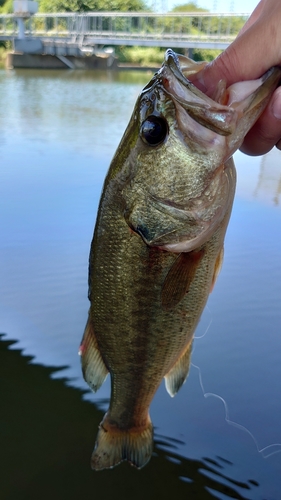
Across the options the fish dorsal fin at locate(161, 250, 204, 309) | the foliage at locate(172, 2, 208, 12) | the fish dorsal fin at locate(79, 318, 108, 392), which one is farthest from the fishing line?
the foliage at locate(172, 2, 208, 12)

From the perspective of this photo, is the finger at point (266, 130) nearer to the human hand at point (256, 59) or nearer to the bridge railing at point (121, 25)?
the human hand at point (256, 59)

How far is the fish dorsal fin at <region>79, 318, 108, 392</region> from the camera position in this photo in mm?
1886

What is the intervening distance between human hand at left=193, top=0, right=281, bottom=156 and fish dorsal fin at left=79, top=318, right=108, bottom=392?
0.99m

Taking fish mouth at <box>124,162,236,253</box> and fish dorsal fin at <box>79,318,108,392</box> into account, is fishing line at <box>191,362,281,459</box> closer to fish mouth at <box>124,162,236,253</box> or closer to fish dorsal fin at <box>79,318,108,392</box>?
fish dorsal fin at <box>79,318,108,392</box>

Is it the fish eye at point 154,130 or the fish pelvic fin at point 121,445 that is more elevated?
the fish eye at point 154,130

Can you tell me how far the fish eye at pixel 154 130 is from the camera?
1.50 meters

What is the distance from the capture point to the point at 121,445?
79.7 inches

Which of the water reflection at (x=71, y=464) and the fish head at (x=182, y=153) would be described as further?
the water reflection at (x=71, y=464)

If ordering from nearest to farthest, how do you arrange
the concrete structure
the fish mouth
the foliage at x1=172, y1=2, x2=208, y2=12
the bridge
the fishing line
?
1. the fish mouth
2. the fishing line
3. the concrete structure
4. the bridge
5. the foliage at x1=172, y1=2, x2=208, y2=12

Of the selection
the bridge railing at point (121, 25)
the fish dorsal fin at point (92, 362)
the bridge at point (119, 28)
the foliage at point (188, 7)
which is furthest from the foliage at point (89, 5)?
the fish dorsal fin at point (92, 362)

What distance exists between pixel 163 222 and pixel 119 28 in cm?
4239

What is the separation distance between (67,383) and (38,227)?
8.39 ft

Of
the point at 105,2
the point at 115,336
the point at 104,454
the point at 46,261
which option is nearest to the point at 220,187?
the point at 115,336

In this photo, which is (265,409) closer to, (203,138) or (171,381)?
(171,381)
